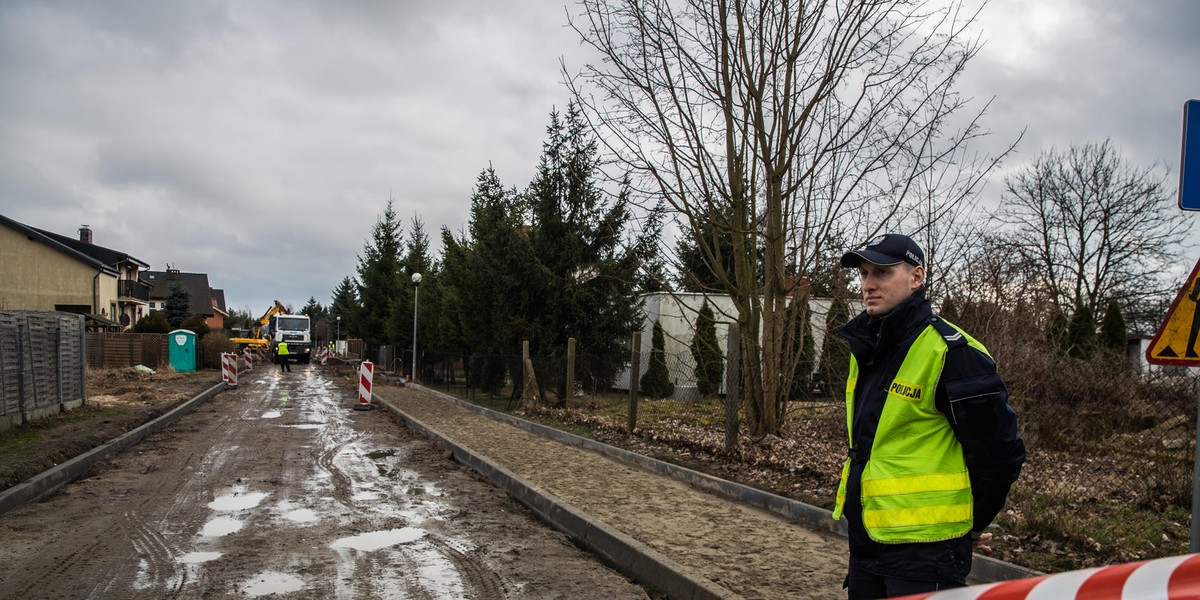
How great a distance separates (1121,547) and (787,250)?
6352mm

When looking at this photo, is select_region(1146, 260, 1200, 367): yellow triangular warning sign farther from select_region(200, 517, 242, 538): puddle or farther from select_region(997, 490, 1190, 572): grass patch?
select_region(200, 517, 242, 538): puddle

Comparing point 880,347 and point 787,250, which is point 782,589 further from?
point 787,250

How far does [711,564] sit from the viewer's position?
6059mm

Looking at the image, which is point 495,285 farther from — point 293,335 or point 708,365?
point 293,335

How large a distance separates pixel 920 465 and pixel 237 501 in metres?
7.59

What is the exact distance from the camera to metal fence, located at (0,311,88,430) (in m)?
13.3

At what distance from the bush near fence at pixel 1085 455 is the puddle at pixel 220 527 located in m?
5.35

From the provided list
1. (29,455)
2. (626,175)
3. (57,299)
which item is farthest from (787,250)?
(57,299)

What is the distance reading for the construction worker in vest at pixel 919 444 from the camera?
107 inches

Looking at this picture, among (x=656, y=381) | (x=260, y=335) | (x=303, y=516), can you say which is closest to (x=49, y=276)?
(x=260, y=335)

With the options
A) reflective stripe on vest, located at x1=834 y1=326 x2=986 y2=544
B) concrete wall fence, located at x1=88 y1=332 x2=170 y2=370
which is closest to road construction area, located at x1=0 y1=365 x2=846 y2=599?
reflective stripe on vest, located at x1=834 y1=326 x2=986 y2=544

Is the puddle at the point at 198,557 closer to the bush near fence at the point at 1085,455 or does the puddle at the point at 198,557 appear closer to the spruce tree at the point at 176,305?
the bush near fence at the point at 1085,455

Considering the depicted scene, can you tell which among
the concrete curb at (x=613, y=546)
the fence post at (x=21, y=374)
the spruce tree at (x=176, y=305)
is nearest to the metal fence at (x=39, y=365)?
the fence post at (x=21, y=374)

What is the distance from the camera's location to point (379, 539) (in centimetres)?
701
